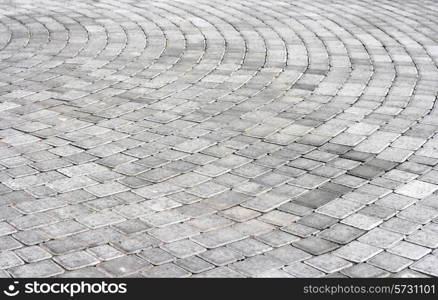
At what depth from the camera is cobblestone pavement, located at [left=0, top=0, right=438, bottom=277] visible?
3.69 metres

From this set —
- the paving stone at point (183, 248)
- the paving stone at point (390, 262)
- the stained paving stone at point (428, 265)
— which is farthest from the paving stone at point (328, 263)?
the paving stone at point (183, 248)

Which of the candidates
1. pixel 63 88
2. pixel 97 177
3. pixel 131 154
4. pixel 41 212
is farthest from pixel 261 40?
pixel 41 212

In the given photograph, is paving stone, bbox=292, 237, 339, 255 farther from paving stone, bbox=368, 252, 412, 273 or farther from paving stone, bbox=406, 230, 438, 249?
paving stone, bbox=406, 230, 438, 249

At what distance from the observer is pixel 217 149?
16.9ft

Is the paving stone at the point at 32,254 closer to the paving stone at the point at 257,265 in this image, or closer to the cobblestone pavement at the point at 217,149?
the cobblestone pavement at the point at 217,149

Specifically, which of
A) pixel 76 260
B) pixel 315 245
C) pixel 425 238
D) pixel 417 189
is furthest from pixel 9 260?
pixel 417 189

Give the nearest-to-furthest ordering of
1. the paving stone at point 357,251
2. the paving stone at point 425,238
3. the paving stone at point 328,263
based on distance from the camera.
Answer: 1. the paving stone at point 328,263
2. the paving stone at point 357,251
3. the paving stone at point 425,238

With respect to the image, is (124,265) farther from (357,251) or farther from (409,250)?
(409,250)

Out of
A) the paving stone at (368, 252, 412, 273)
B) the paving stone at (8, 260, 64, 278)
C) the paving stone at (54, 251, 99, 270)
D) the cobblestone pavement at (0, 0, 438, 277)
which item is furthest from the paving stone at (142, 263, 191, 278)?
the paving stone at (368, 252, 412, 273)

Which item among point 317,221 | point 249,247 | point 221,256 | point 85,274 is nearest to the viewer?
point 85,274

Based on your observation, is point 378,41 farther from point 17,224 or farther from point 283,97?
point 17,224

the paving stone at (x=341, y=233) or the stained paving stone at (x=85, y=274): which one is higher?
the paving stone at (x=341, y=233)

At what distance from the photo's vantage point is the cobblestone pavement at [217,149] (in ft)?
12.1

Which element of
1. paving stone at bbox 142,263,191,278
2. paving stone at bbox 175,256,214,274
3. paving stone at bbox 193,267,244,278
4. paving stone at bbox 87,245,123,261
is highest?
paving stone at bbox 193,267,244,278
